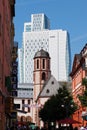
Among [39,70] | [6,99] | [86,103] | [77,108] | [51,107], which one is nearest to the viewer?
[6,99]

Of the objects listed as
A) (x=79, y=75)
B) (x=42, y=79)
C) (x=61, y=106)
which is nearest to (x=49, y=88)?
(x=42, y=79)

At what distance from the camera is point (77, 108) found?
83.3 metres

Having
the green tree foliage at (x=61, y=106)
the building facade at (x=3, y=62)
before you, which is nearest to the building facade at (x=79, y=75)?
the green tree foliage at (x=61, y=106)

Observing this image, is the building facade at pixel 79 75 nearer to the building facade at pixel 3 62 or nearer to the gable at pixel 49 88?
the building facade at pixel 3 62

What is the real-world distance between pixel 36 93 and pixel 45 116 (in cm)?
6682

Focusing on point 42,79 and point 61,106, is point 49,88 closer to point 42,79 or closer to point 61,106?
point 42,79

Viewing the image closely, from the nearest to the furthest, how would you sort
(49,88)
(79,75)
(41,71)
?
1. (79,75)
2. (49,88)
3. (41,71)

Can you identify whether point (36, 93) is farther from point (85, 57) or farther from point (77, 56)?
point (85, 57)

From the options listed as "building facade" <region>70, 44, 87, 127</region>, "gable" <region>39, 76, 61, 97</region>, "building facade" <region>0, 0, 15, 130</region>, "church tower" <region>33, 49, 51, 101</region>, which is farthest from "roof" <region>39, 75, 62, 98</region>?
"building facade" <region>0, 0, 15, 130</region>

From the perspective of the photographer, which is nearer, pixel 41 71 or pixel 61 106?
pixel 61 106

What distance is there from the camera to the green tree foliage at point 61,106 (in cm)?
8189

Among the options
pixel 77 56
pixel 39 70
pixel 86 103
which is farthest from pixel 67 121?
pixel 39 70

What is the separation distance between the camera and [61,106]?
286 ft

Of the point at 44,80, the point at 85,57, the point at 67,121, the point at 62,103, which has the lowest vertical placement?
the point at 67,121
